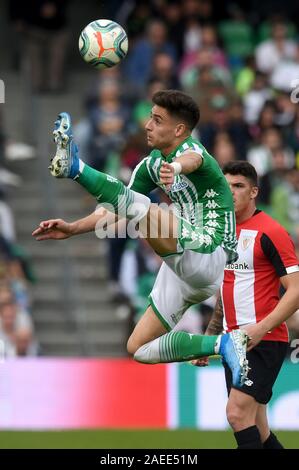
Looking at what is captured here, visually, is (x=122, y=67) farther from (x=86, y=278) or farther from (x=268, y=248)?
(x=268, y=248)

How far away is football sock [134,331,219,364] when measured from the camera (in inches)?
340

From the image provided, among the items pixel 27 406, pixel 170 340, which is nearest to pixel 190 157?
pixel 170 340

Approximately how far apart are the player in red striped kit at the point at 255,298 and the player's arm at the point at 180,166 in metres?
0.66

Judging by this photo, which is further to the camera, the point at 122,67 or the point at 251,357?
the point at 122,67

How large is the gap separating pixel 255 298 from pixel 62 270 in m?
6.98

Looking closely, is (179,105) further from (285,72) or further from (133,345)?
(285,72)

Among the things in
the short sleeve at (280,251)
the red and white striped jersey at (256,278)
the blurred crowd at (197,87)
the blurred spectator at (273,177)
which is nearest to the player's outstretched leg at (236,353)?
the red and white striped jersey at (256,278)

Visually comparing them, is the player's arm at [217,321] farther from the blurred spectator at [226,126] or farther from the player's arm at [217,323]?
the blurred spectator at [226,126]

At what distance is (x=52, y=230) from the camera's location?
28.5 ft

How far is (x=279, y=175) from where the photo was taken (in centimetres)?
1484

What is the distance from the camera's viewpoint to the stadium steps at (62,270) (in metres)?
15.2

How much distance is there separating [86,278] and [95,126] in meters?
1.88

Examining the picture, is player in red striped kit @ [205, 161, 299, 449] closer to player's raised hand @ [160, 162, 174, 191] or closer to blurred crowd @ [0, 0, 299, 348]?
player's raised hand @ [160, 162, 174, 191]

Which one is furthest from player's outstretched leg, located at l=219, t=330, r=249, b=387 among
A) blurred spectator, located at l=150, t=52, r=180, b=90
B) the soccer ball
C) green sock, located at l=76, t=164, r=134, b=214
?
blurred spectator, located at l=150, t=52, r=180, b=90
